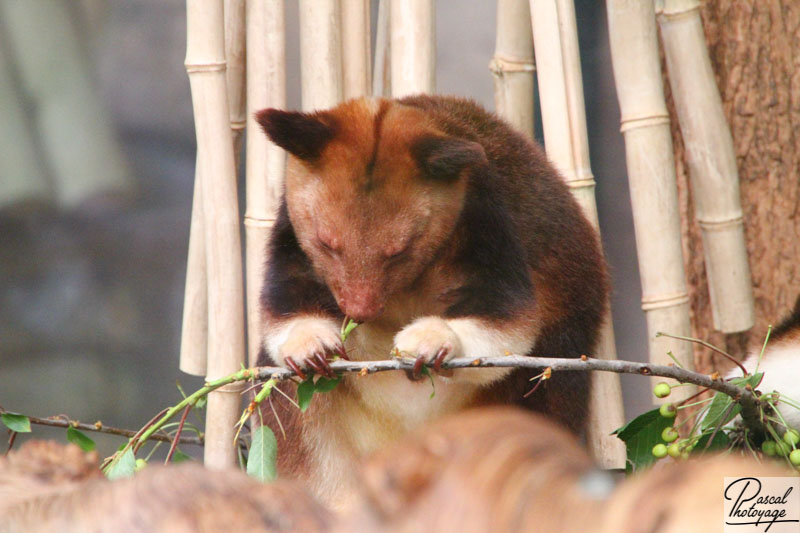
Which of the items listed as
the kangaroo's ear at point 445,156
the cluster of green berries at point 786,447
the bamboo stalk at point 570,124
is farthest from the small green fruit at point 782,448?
the kangaroo's ear at point 445,156

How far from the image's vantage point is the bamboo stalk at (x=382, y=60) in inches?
79.0

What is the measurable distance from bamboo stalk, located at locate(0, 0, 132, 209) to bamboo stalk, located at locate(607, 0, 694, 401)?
166cm

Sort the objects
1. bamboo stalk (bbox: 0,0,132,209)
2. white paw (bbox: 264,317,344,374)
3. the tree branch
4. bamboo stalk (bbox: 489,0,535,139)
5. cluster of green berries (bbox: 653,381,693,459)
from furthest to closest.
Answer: bamboo stalk (bbox: 0,0,132,209)
bamboo stalk (bbox: 489,0,535,139)
white paw (bbox: 264,317,344,374)
cluster of green berries (bbox: 653,381,693,459)
the tree branch

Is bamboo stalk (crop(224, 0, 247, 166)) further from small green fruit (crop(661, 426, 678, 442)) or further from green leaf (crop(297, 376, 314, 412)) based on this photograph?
small green fruit (crop(661, 426, 678, 442))

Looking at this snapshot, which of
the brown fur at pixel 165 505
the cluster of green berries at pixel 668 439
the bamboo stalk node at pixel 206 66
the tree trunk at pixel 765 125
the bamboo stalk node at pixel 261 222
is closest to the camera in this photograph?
the brown fur at pixel 165 505

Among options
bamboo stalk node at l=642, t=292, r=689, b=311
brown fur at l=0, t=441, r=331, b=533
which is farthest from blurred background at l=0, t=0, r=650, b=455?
brown fur at l=0, t=441, r=331, b=533

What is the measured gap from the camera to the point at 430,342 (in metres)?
1.35

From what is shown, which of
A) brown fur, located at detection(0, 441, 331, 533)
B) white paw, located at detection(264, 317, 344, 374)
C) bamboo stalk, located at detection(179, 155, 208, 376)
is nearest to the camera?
brown fur, located at detection(0, 441, 331, 533)

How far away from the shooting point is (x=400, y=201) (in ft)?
4.86

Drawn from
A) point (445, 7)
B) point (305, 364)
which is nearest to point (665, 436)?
point (305, 364)

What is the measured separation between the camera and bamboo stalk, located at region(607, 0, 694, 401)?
1.78m

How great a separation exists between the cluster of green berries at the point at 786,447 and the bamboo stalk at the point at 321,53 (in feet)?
3.52

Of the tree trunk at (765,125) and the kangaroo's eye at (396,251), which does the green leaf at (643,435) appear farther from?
the tree trunk at (765,125)
